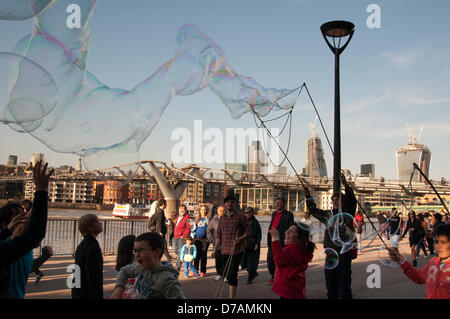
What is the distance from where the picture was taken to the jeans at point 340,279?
21.0ft

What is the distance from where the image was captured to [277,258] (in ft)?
14.6

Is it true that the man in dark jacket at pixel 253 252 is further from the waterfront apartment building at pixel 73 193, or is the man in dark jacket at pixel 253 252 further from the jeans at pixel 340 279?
the waterfront apartment building at pixel 73 193

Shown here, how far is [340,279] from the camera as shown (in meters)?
6.43

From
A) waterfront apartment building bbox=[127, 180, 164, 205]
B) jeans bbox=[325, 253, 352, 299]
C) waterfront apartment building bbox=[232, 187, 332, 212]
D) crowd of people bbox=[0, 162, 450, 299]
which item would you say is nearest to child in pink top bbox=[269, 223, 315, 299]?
crowd of people bbox=[0, 162, 450, 299]

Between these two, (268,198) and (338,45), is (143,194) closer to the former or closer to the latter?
(268,198)

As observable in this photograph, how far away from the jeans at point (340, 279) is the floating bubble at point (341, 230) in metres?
0.40

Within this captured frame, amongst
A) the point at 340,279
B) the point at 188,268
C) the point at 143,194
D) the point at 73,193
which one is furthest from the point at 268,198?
the point at 340,279

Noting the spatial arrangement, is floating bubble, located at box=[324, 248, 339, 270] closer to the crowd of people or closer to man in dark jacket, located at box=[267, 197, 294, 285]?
the crowd of people

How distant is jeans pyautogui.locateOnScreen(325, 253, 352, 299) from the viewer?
6387 millimetres

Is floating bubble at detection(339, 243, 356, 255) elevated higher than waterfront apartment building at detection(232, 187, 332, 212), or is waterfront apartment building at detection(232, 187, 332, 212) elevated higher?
floating bubble at detection(339, 243, 356, 255)

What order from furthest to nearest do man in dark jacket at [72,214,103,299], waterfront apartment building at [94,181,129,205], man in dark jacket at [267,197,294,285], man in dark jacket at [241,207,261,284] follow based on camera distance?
waterfront apartment building at [94,181,129,205]
man in dark jacket at [241,207,261,284]
man in dark jacket at [267,197,294,285]
man in dark jacket at [72,214,103,299]

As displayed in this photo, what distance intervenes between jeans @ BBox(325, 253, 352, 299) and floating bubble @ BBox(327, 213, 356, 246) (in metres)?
0.40

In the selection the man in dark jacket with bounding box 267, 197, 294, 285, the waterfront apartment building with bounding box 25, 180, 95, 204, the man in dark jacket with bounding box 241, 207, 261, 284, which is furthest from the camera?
the waterfront apartment building with bounding box 25, 180, 95, 204
